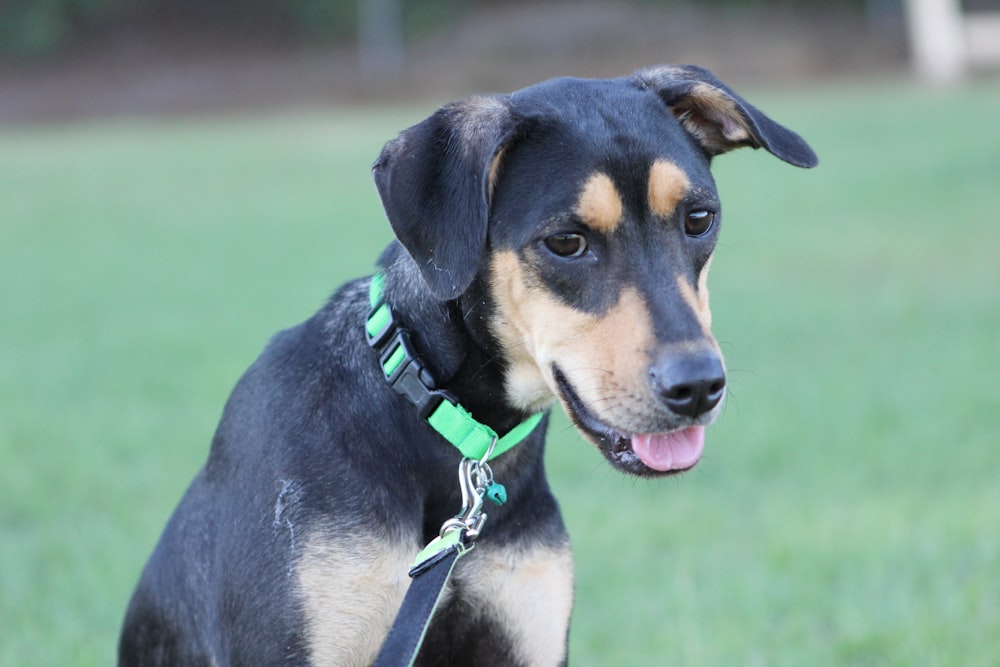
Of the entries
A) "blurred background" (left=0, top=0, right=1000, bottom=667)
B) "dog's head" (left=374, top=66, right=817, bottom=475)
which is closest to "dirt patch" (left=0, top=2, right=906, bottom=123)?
"blurred background" (left=0, top=0, right=1000, bottom=667)

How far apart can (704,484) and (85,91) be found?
43907 mm

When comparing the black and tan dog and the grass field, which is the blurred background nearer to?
the grass field

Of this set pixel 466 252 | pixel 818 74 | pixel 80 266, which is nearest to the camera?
pixel 466 252

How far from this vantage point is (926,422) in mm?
8727

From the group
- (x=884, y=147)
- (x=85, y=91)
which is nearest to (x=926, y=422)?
(x=884, y=147)

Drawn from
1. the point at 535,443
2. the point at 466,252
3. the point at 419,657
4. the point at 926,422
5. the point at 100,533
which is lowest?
the point at 926,422

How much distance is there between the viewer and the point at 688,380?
10.9ft

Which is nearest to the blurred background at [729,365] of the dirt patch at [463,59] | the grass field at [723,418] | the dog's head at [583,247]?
the grass field at [723,418]

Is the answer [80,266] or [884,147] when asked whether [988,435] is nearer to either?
[80,266]

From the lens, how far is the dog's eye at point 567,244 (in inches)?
142

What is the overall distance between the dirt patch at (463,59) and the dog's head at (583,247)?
38.3 metres

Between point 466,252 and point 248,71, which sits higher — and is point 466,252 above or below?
above

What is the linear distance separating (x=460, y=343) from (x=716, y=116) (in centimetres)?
119

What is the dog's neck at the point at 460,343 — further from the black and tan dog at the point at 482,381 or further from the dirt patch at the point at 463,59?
the dirt patch at the point at 463,59
